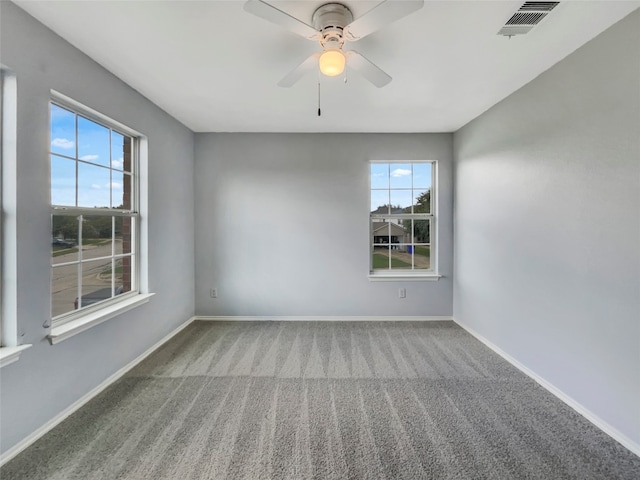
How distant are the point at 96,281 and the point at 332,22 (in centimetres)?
252

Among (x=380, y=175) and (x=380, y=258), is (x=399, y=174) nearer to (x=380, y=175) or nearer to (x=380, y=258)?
(x=380, y=175)

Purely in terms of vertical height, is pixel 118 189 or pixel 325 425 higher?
pixel 118 189

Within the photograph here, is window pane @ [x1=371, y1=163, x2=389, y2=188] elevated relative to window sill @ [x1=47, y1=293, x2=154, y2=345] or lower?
elevated

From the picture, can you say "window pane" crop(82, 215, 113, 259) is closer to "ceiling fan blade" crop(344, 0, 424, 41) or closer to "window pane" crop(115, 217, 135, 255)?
"window pane" crop(115, 217, 135, 255)

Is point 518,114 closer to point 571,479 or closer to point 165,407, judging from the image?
point 571,479

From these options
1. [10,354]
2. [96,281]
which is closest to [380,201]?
[96,281]

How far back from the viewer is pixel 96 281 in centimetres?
221

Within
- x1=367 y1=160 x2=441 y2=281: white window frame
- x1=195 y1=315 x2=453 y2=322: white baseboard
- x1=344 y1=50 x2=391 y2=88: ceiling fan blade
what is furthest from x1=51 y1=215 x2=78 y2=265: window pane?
x1=367 y1=160 x2=441 y2=281: white window frame

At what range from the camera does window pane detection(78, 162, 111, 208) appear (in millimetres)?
2041

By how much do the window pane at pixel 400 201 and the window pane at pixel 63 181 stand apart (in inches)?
128

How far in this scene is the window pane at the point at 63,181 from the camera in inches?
71.8

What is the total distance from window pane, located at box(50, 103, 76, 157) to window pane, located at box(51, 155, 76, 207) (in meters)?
0.06

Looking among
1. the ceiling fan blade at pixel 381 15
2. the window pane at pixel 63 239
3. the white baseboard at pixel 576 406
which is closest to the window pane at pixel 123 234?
the window pane at pixel 63 239

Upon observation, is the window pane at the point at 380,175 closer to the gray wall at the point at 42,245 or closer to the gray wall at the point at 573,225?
the gray wall at the point at 573,225
